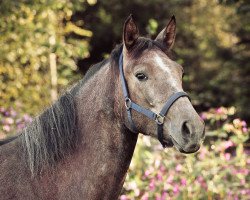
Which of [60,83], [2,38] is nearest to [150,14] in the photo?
[60,83]

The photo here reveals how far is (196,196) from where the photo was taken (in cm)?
542

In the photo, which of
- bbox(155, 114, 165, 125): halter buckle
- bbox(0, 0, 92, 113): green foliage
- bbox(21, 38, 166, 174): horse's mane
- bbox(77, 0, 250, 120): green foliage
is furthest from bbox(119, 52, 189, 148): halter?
bbox(77, 0, 250, 120): green foliage

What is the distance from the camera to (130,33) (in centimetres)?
323

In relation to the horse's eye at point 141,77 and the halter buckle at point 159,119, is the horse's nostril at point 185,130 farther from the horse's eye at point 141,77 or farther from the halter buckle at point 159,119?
the horse's eye at point 141,77

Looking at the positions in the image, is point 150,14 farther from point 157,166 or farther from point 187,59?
point 157,166

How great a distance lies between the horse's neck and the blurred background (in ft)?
1.29

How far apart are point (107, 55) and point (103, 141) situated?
393cm

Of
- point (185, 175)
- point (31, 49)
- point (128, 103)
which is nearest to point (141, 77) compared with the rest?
point (128, 103)

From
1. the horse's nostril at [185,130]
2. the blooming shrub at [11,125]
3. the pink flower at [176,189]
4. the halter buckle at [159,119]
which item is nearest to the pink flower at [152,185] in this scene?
the pink flower at [176,189]

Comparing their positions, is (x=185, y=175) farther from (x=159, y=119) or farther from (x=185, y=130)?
(x=185, y=130)

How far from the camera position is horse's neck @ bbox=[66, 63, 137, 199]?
3139 millimetres

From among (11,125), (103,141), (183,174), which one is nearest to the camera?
(103,141)

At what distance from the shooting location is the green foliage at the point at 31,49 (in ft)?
22.5

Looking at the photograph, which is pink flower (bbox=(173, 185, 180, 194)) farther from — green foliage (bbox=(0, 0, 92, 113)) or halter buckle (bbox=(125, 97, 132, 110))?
green foliage (bbox=(0, 0, 92, 113))
